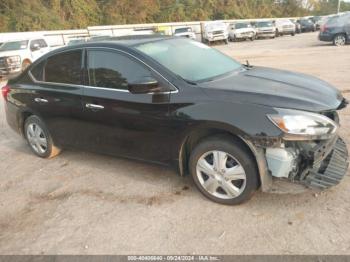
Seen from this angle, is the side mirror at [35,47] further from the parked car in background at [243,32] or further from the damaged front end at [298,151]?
the parked car in background at [243,32]

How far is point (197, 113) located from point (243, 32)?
30422mm

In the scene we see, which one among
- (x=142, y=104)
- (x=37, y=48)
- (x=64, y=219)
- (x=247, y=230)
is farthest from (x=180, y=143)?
(x=37, y=48)

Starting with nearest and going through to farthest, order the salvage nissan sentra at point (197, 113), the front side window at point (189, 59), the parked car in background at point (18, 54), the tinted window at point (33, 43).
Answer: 1. the salvage nissan sentra at point (197, 113)
2. the front side window at point (189, 59)
3. the parked car in background at point (18, 54)
4. the tinted window at point (33, 43)

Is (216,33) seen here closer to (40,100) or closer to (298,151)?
(40,100)

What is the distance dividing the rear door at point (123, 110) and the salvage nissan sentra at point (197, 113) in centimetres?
1

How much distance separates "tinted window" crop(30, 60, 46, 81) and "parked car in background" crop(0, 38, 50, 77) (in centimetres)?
1067

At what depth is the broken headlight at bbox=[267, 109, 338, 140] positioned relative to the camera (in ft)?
10.6

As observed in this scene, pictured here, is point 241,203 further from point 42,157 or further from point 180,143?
point 42,157

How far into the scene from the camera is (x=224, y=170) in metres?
3.64

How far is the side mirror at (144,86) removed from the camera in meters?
3.74

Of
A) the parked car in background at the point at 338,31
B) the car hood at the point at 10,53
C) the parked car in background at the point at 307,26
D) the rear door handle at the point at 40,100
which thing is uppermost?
the rear door handle at the point at 40,100

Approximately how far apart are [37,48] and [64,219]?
614 inches

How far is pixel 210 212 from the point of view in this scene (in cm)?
367

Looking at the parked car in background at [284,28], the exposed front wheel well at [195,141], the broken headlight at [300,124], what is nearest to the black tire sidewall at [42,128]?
the exposed front wheel well at [195,141]
